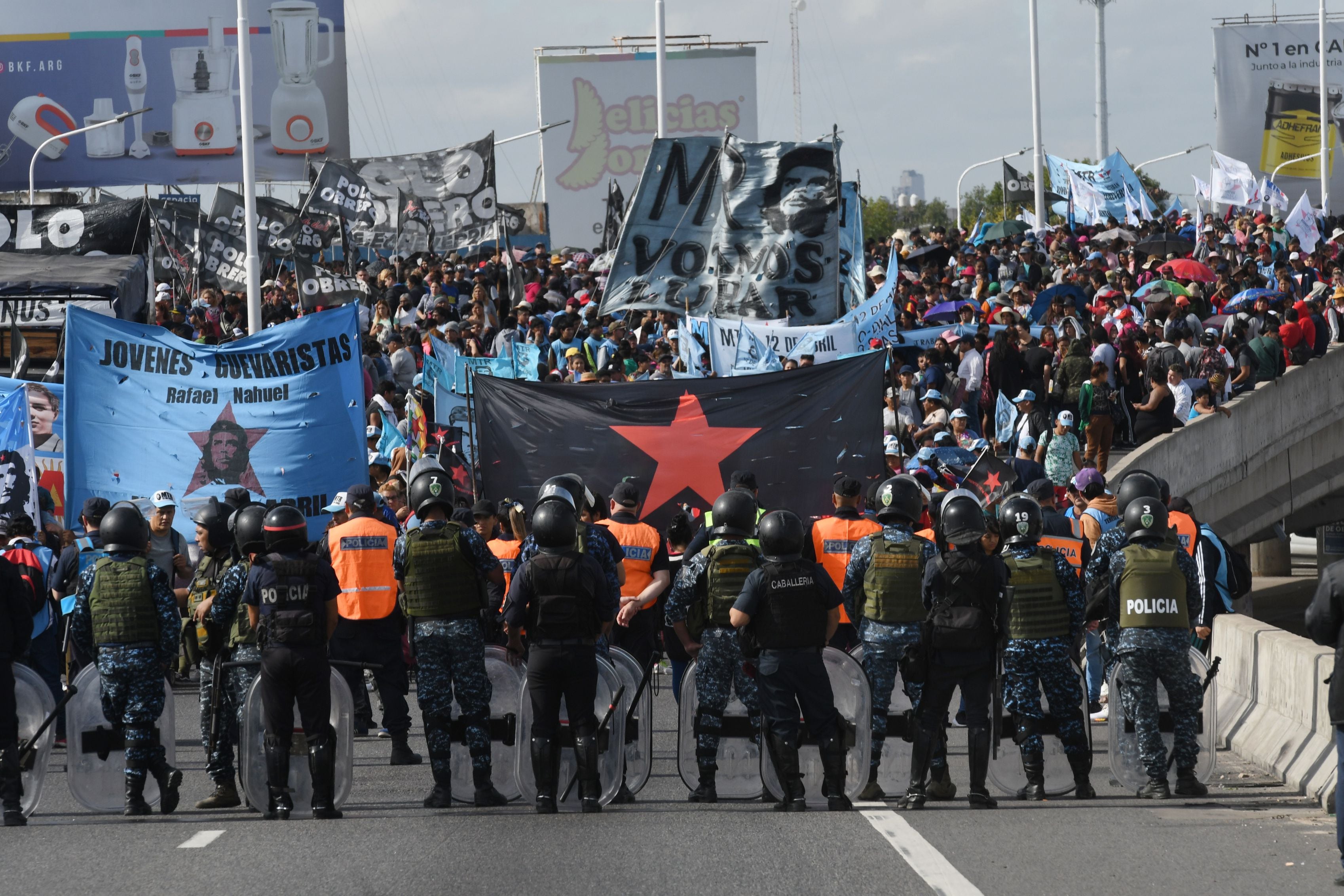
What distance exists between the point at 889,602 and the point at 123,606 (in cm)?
407

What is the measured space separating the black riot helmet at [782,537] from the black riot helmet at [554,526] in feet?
3.27

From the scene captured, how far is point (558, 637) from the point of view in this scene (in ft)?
28.9

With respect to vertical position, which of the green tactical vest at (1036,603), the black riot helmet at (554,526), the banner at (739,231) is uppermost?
the banner at (739,231)

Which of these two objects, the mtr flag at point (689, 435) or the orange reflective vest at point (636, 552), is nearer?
the orange reflective vest at point (636, 552)

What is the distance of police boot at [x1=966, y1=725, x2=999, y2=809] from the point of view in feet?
29.0

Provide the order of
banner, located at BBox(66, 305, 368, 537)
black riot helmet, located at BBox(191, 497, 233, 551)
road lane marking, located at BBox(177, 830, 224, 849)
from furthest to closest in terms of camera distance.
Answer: banner, located at BBox(66, 305, 368, 537)
black riot helmet, located at BBox(191, 497, 233, 551)
road lane marking, located at BBox(177, 830, 224, 849)

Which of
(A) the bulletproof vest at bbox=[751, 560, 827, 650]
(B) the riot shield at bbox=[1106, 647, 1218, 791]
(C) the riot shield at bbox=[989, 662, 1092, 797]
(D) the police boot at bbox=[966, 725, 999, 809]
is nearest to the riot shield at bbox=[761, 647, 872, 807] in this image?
(A) the bulletproof vest at bbox=[751, 560, 827, 650]

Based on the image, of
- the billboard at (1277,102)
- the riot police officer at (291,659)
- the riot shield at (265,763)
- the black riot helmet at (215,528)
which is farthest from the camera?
the billboard at (1277,102)

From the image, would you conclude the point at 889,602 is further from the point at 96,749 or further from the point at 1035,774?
the point at 96,749

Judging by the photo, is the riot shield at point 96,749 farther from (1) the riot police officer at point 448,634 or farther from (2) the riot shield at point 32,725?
(1) the riot police officer at point 448,634

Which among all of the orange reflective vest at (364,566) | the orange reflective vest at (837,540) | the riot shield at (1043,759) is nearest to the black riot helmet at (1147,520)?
the riot shield at (1043,759)

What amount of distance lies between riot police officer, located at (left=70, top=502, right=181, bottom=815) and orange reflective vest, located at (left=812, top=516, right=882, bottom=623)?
12.2ft

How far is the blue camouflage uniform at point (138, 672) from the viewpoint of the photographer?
8875 millimetres

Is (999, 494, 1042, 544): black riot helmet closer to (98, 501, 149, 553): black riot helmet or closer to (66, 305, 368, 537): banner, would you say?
(98, 501, 149, 553): black riot helmet
